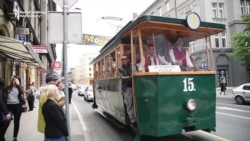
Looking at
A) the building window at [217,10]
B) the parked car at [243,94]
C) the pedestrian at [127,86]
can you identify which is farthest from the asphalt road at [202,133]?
the building window at [217,10]

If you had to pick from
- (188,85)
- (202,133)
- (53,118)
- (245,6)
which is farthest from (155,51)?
(245,6)

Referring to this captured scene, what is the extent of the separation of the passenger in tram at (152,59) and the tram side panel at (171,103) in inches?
14.1

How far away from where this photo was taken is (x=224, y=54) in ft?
124

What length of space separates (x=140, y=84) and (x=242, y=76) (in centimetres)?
3426

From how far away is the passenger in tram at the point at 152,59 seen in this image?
6.55 m

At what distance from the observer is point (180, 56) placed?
6.96 m

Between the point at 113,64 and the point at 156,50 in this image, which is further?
the point at 113,64

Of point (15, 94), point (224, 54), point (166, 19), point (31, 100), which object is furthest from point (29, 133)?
point (224, 54)

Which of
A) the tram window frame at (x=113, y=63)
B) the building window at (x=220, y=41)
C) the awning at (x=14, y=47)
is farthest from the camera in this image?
the building window at (x=220, y=41)

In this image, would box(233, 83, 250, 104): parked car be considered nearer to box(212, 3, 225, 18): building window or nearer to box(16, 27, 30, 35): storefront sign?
box(16, 27, 30, 35): storefront sign

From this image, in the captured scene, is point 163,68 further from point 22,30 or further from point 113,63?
point 22,30

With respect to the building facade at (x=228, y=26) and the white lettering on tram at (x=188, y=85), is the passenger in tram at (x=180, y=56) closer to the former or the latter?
the white lettering on tram at (x=188, y=85)

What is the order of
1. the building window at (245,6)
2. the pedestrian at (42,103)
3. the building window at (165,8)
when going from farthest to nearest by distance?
the building window at (165,8), the building window at (245,6), the pedestrian at (42,103)

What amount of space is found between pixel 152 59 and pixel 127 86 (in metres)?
1.01
